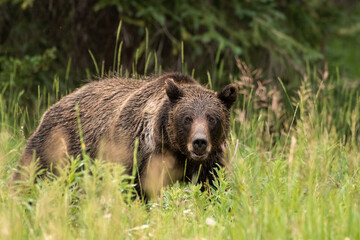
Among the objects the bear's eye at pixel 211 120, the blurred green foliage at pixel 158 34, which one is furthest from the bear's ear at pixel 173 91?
the blurred green foliage at pixel 158 34

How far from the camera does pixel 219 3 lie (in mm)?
8492

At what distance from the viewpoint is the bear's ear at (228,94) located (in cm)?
521

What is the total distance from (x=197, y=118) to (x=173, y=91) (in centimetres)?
32

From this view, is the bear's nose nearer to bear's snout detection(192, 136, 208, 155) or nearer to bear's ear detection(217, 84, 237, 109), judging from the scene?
bear's snout detection(192, 136, 208, 155)

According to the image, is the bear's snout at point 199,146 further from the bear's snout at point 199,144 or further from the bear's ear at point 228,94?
the bear's ear at point 228,94

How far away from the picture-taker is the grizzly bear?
4957mm

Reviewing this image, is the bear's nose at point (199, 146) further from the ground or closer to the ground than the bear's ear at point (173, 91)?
closer to the ground

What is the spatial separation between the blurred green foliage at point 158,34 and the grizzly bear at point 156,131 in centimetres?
206

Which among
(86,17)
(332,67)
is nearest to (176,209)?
(86,17)

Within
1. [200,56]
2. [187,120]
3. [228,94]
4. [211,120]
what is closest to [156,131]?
[187,120]

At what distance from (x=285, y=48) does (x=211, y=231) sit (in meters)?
5.18

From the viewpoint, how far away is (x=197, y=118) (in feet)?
16.3

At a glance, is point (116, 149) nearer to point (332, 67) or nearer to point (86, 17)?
point (86, 17)

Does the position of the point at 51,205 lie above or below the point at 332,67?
above
